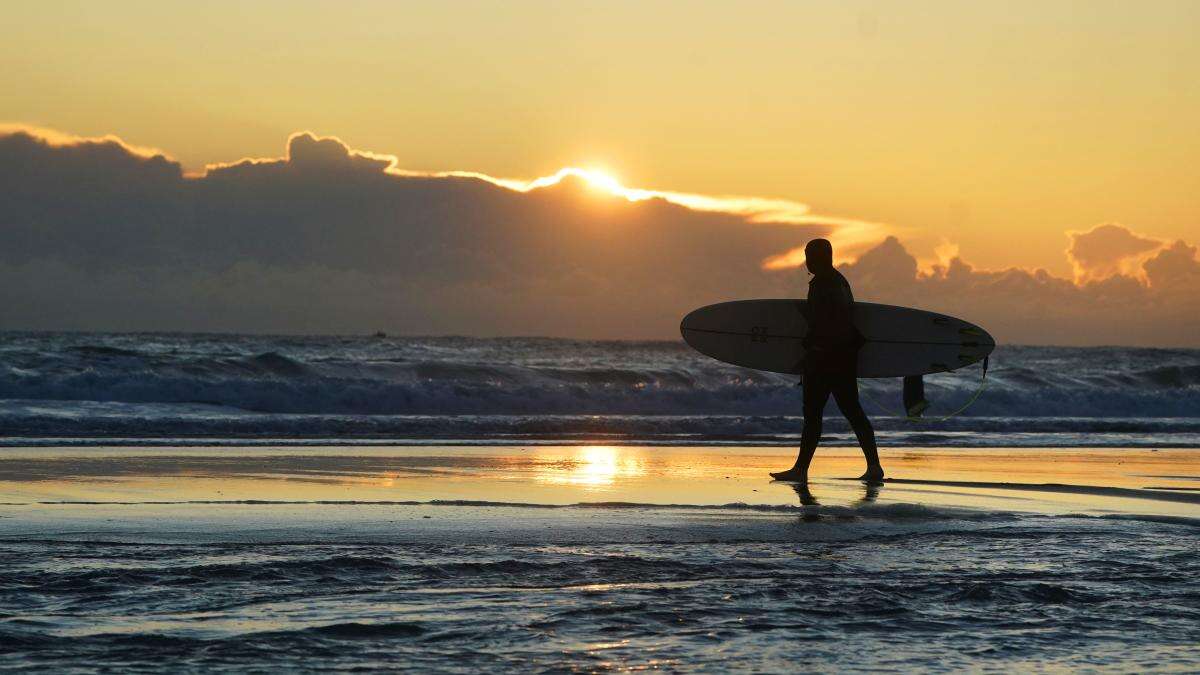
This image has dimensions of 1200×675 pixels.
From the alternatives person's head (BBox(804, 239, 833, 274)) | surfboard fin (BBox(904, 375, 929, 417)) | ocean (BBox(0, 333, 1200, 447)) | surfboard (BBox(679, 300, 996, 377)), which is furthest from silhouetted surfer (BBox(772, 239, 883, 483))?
ocean (BBox(0, 333, 1200, 447))

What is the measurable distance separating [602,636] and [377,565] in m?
1.71

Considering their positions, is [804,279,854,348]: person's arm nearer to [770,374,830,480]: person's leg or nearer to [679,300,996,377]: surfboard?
[770,374,830,480]: person's leg

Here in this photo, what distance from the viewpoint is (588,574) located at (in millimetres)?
5977

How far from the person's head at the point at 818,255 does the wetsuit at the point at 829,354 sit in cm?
5

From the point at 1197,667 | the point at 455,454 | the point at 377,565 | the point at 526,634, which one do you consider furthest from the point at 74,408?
the point at 1197,667

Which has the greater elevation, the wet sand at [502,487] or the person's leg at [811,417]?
the person's leg at [811,417]

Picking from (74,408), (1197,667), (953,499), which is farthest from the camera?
(74,408)

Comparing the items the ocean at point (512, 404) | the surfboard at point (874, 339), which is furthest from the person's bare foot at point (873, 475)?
the ocean at point (512, 404)

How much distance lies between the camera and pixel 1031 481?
12.0m

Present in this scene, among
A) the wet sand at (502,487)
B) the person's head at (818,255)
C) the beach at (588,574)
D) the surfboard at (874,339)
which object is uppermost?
the person's head at (818,255)

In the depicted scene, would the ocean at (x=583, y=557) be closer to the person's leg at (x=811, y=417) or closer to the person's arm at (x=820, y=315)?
the person's leg at (x=811, y=417)

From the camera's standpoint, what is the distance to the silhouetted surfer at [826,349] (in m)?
11.3

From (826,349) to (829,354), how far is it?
51 millimetres

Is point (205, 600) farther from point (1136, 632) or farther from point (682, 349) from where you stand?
point (682, 349)
